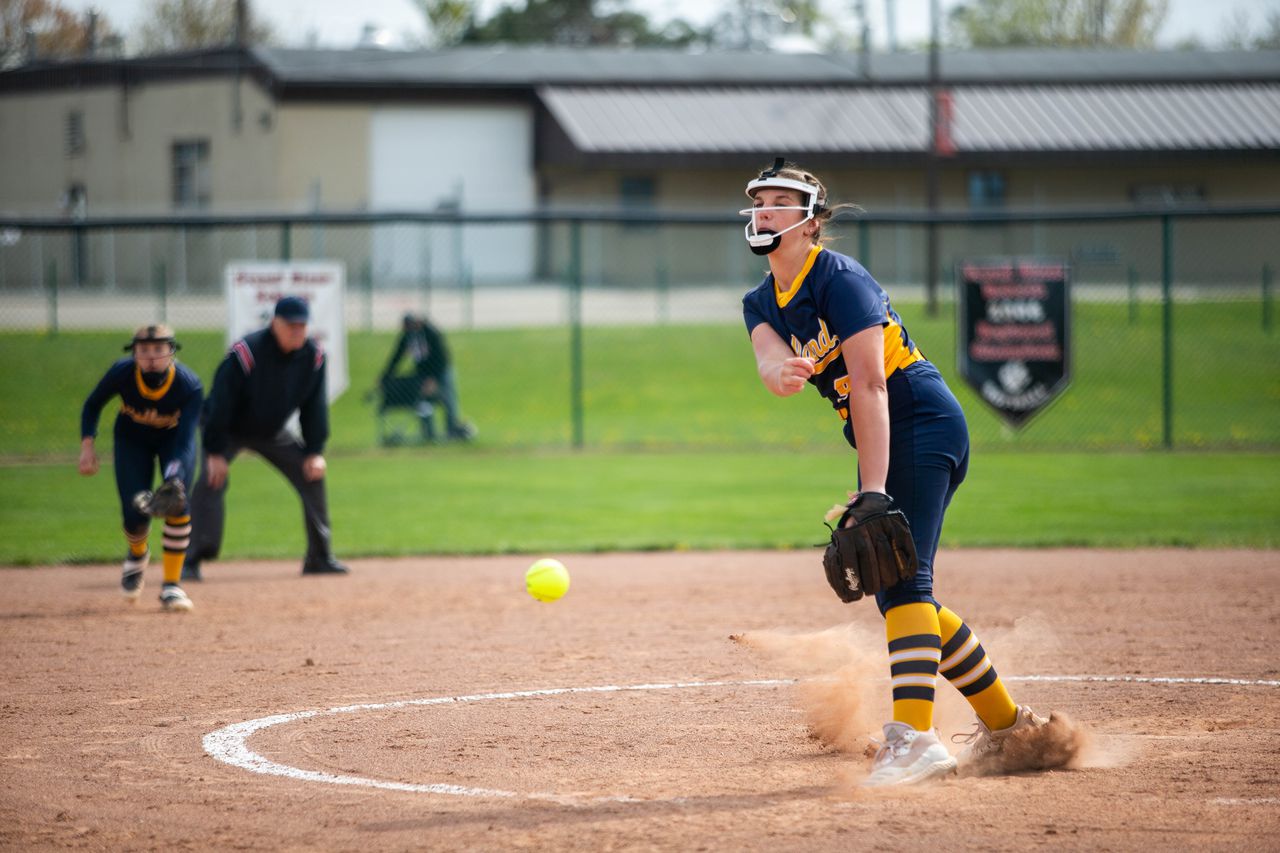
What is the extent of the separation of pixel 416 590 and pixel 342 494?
482cm

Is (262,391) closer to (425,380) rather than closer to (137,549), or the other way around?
(137,549)

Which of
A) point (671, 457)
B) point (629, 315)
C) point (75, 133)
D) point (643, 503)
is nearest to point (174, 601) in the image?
point (643, 503)

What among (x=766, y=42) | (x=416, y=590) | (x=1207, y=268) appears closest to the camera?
(x=416, y=590)

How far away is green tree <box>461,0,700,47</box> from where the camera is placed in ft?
183

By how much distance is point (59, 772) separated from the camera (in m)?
5.18

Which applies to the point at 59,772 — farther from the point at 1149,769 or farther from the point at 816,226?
the point at 1149,769

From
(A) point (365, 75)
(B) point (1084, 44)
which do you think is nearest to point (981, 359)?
(A) point (365, 75)

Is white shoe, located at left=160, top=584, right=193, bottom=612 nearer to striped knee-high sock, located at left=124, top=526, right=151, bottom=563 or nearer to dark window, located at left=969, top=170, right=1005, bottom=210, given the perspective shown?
striped knee-high sock, located at left=124, top=526, right=151, bottom=563

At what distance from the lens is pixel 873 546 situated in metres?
4.80

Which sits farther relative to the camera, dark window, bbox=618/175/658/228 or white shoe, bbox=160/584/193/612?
dark window, bbox=618/175/658/228

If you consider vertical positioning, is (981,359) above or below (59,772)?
above

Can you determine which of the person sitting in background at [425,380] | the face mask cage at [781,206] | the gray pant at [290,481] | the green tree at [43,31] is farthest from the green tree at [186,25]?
the face mask cage at [781,206]

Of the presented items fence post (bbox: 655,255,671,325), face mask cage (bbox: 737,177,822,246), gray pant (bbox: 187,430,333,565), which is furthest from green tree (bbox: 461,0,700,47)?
face mask cage (bbox: 737,177,822,246)

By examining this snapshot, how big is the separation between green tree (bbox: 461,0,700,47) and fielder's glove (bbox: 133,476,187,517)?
1906 inches
